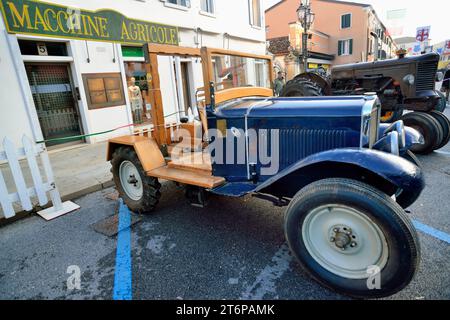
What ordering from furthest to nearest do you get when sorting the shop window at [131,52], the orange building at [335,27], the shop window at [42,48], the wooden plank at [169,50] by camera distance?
the orange building at [335,27] < the shop window at [131,52] < the shop window at [42,48] < the wooden plank at [169,50]

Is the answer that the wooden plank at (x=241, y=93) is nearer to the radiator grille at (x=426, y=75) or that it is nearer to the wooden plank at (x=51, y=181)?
the wooden plank at (x=51, y=181)

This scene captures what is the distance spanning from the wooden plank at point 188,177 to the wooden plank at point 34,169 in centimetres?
165

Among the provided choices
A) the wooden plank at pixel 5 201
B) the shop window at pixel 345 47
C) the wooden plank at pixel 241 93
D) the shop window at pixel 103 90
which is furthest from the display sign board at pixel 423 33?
the wooden plank at pixel 5 201

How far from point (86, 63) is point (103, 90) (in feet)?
2.70

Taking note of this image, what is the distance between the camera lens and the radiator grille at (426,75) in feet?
19.2

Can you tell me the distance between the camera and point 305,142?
8.53 feet

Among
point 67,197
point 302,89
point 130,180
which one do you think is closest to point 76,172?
point 67,197

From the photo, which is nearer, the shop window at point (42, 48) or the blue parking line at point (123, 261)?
the blue parking line at point (123, 261)

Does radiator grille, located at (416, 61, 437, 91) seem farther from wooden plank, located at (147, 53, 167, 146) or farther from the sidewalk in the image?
the sidewalk

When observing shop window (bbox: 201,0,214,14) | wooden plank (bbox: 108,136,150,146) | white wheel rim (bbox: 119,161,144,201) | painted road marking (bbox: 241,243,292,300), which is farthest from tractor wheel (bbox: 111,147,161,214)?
shop window (bbox: 201,0,214,14)

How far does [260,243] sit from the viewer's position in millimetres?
2805

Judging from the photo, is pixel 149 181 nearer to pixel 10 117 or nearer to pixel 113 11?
pixel 10 117
